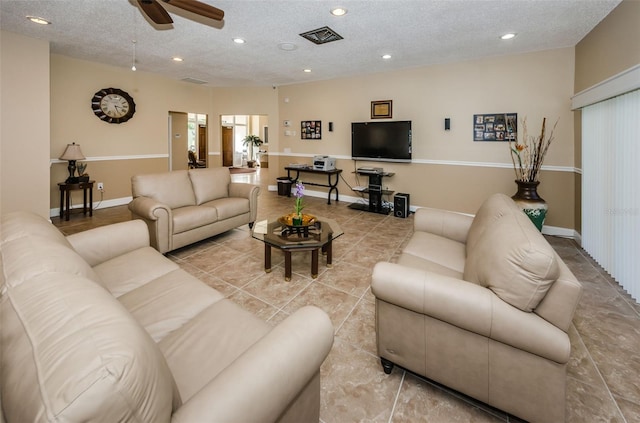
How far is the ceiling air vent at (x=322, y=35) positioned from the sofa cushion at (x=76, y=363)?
148 inches

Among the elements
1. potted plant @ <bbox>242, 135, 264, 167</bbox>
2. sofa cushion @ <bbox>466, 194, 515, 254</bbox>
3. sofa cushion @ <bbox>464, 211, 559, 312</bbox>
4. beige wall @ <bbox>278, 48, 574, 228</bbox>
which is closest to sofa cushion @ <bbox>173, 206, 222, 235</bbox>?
sofa cushion @ <bbox>466, 194, 515, 254</bbox>

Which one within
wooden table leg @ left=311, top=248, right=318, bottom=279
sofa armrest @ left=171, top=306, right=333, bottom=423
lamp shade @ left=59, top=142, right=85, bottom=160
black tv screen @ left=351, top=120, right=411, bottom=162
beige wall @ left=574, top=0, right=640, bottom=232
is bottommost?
wooden table leg @ left=311, top=248, right=318, bottom=279

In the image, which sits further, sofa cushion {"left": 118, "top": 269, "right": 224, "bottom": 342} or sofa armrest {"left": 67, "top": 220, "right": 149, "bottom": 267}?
sofa armrest {"left": 67, "top": 220, "right": 149, "bottom": 267}

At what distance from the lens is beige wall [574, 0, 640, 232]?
266 centimetres

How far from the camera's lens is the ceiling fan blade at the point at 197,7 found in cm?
243

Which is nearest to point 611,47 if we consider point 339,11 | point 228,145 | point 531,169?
point 531,169

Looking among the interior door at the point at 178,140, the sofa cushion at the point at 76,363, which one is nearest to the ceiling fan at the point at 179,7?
the sofa cushion at the point at 76,363

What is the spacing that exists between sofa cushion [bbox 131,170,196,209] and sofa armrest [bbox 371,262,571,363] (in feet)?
10.1

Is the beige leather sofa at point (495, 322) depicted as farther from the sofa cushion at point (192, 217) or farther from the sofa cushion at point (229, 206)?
the sofa cushion at point (229, 206)

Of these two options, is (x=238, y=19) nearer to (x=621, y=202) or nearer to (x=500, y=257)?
(x=500, y=257)

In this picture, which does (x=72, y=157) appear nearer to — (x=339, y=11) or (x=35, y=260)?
(x=339, y=11)

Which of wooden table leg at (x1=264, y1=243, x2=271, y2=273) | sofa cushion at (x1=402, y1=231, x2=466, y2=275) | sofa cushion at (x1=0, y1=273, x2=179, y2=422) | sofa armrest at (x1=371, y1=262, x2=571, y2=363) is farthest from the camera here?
wooden table leg at (x1=264, y1=243, x2=271, y2=273)

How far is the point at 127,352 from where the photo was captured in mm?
644

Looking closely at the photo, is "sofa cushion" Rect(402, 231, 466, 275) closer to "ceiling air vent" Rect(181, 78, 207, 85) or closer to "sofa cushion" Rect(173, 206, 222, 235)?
"sofa cushion" Rect(173, 206, 222, 235)
